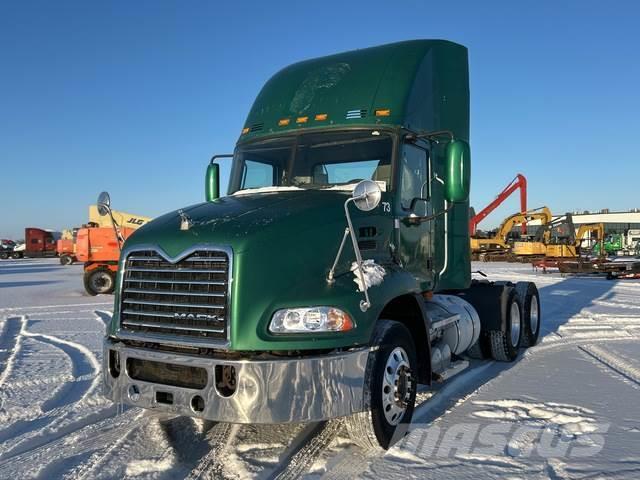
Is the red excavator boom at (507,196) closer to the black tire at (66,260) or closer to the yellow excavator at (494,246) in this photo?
the yellow excavator at (494,246)

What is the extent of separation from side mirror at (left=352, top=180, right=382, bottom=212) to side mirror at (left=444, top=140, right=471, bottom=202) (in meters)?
1.34

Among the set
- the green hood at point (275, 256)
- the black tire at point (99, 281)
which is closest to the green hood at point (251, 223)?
the green hood at point (275, 256)

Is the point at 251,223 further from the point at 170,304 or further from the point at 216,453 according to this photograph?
the point at 216,453

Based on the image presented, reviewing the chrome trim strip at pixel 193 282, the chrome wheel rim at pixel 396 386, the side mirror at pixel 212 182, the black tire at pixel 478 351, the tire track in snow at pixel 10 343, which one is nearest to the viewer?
the chrome trim strip at pixel 193 282

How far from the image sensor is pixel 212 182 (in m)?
6.45

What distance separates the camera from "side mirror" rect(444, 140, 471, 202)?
4977 mm

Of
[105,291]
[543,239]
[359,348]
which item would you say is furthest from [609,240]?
[359,348]

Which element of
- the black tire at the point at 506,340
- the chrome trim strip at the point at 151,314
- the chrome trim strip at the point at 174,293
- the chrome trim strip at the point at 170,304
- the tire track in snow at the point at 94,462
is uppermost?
the chrome trim strip at the point at 174,293

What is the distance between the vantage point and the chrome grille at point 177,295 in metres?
3.63

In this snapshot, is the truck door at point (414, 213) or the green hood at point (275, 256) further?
the truck door at point (414, 213)

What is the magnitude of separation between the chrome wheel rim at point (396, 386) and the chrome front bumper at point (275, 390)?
0.41 meters

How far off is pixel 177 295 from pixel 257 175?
204 centimetres

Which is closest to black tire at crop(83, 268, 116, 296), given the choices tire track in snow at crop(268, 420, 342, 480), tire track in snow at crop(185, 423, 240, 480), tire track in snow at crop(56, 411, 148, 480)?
tire track in snow at crop(56, 411, 148, 480)

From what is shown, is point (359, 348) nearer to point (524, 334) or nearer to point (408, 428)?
point (408, 428)
